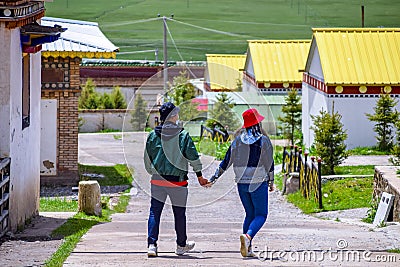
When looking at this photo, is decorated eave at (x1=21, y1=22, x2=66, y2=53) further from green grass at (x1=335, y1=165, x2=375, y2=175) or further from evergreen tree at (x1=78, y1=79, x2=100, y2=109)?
evergreen tree at (x1=78, y1=79, x2=100, y2=109)

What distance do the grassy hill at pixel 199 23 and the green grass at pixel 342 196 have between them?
35999mm

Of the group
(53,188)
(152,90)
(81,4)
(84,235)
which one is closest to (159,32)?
(81,4)

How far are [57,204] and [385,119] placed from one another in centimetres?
1129

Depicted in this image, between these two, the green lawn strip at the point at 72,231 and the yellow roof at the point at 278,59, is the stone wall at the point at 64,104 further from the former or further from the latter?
the yellow roof at the point at 278,59

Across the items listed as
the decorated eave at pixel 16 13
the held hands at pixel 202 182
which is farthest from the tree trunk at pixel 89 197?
the held hands at pixel 202 182

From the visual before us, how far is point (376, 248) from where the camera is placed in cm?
995

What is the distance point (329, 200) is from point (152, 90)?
1824 cm

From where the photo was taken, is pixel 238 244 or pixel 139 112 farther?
pixel 139 112

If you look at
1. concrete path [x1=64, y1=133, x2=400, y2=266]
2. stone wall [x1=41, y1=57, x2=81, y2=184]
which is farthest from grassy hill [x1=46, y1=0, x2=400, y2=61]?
concrete path [x1=64, y1=133, x2=400, y2=266]

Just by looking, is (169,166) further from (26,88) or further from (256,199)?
(26,88)

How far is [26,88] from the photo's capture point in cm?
1282

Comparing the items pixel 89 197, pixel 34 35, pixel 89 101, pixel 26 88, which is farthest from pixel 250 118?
pixel 89 101

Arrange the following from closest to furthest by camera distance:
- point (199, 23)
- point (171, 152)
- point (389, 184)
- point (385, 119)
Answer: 1. point (171, 152)
2. point (389, 184)
3. point (385, 119)
4. point (199, 23)

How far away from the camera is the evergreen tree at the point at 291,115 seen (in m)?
29.1
